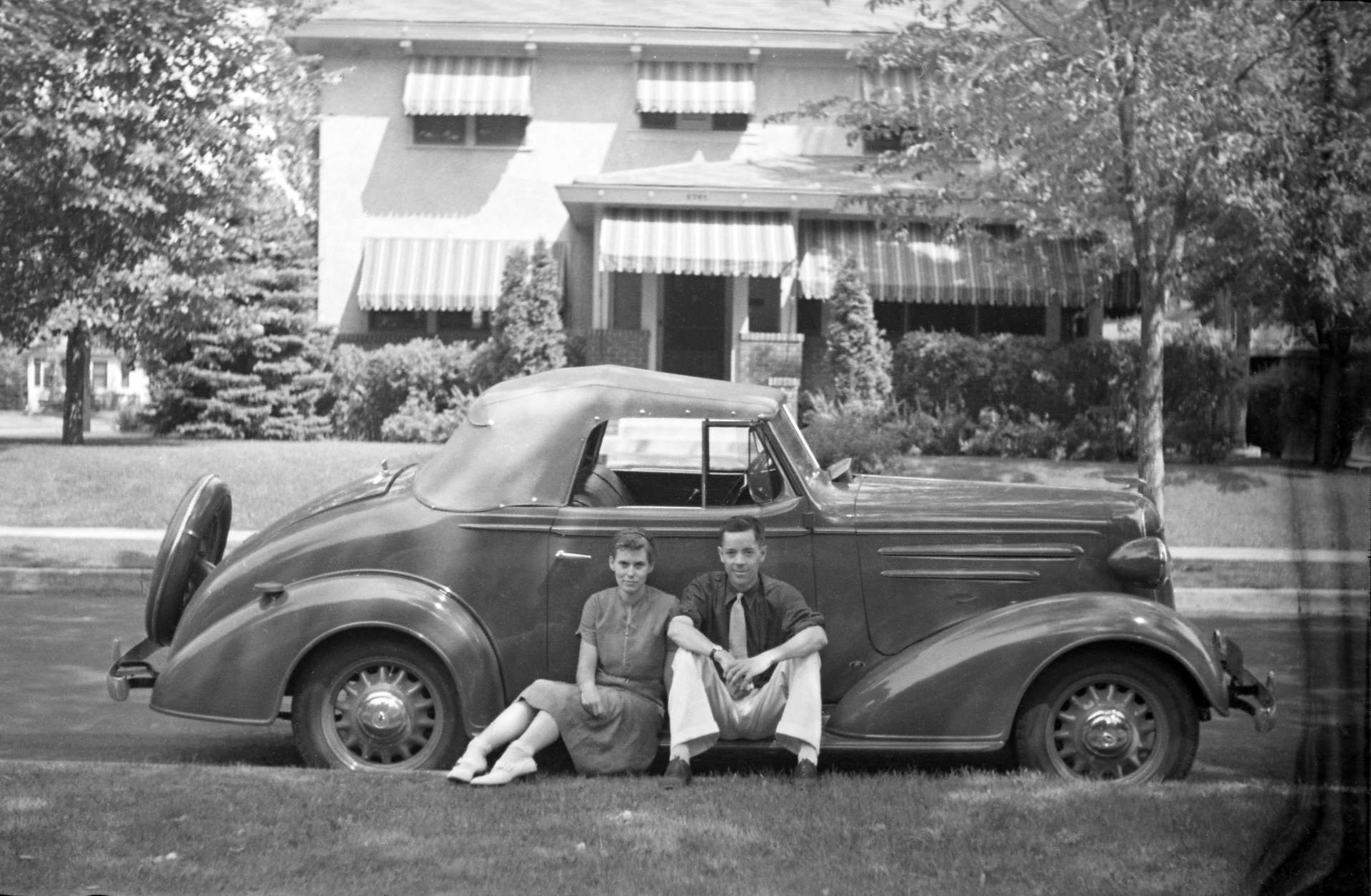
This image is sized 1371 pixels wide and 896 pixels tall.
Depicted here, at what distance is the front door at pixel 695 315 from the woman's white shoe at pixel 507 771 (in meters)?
14.4

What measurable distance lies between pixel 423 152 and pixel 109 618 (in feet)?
44.2

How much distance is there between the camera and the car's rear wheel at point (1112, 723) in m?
5.90

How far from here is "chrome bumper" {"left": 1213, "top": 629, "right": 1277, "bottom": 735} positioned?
5852mm

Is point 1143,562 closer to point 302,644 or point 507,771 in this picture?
point 507,771

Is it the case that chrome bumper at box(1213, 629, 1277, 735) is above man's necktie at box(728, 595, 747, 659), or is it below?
below

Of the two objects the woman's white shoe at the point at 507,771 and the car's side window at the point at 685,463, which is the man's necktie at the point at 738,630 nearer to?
the car's side window at the point at 685,463

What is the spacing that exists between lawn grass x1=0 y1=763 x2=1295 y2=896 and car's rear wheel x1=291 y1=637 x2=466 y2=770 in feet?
Result: 0.88

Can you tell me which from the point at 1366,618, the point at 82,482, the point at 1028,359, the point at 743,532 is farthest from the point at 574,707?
the point at 1028,359

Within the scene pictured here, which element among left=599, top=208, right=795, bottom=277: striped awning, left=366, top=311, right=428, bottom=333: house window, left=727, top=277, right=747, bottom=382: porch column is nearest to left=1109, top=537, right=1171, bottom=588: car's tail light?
left=599, top=208, right=795, bottom=277: striped awning

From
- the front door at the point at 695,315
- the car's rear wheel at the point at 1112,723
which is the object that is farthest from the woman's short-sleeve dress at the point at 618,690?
the front door at the point at 695,315

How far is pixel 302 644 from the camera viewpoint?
6.02 metres

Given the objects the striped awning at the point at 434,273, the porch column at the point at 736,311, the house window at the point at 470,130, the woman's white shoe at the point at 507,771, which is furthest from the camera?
the house window at the point at 470,130

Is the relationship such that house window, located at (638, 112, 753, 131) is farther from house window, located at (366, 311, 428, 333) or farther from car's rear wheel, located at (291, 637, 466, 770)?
car's rear wheel, located at (291, 637, 466, 770)

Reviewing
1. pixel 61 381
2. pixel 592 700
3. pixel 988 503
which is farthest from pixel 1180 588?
pixel 61 381
